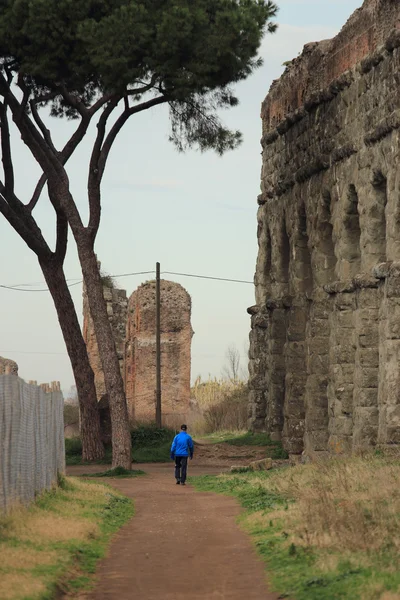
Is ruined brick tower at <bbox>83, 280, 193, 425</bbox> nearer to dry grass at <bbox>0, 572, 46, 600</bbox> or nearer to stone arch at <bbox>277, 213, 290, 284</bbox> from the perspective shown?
stone arch at <bbox>277, 213, 290, 284</bbox>

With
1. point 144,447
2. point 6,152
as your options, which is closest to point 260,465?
point 144,447

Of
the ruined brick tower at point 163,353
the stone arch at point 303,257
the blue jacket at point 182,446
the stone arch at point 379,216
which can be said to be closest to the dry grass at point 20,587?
the blue jacket at point 182,446

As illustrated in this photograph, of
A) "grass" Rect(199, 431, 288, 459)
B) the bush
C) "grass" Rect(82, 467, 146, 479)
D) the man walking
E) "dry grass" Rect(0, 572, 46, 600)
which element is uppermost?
the bush

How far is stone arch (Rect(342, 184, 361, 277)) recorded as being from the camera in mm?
27344

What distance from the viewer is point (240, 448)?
34656 millimetres

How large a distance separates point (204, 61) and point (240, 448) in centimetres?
1039

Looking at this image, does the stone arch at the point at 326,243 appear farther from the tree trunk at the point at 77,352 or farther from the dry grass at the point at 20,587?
the dry grass at the point at 20,587

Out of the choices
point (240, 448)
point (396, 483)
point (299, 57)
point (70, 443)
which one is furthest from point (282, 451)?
point (396, 483)

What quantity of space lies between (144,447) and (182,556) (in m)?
21.7

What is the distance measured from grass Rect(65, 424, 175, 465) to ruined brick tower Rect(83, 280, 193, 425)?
6751 mm

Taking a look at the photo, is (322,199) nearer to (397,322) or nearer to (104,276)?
(397,322)

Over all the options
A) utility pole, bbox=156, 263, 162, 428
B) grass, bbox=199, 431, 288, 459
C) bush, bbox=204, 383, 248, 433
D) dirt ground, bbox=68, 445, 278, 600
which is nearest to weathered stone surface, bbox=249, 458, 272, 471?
grass, bbox=199, 431, 288, 459

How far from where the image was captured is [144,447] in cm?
3525

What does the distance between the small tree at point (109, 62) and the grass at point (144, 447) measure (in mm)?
4443
